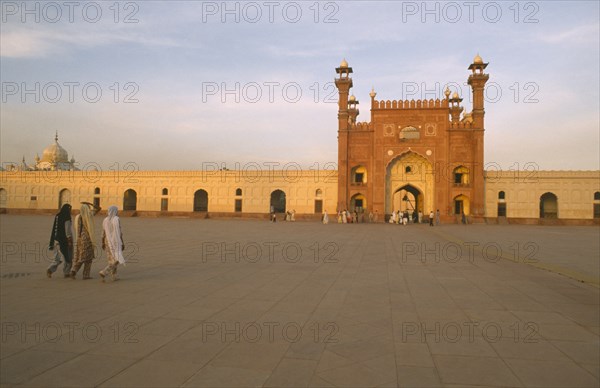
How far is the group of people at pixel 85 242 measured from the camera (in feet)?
22.8

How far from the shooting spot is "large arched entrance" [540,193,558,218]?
115 feet

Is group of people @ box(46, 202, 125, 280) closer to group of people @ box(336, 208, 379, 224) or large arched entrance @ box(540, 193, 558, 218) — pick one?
group of people @ box(336, 208, 379, 224)

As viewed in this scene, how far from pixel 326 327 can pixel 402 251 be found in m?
7.95

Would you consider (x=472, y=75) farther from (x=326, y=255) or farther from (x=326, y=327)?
(x=326, y=327)

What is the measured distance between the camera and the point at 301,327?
14.1 ft

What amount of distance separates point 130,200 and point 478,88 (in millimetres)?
33373

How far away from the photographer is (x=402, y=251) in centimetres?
1179

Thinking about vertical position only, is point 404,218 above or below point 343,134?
below

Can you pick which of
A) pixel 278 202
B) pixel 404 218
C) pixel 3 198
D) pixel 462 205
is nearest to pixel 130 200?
pixel 3 198

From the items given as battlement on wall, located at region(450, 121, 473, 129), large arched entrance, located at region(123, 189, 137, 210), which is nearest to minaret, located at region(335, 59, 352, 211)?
battlement on wall, located at region(450, 121, 473, 129)

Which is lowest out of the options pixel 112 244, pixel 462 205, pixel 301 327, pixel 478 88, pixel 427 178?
pixel 301 327

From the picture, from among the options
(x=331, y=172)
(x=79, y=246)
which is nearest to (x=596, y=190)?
(x=331, y=172)

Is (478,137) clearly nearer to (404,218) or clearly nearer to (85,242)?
(404,218)

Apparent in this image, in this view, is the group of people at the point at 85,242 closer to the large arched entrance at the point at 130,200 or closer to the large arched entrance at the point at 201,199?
the large arched entrance at the point at 130,200
